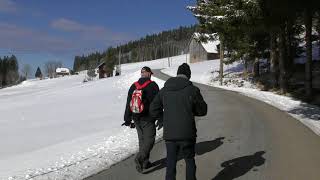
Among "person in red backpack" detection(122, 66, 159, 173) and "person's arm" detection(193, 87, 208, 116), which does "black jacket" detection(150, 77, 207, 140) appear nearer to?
"person's arm" detection(193, 87, 208, 116)

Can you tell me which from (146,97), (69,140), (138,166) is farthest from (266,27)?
(138,166)

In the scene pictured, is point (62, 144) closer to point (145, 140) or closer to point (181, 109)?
point (145, 140)

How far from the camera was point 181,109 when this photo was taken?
7.67 metres

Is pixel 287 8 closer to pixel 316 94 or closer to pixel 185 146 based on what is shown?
pixel 316 94

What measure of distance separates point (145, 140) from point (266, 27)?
20.1m

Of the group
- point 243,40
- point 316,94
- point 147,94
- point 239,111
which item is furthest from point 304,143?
point 243,40

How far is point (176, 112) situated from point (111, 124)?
12.0 m

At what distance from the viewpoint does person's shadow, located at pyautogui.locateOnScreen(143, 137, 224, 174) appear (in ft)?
32.7

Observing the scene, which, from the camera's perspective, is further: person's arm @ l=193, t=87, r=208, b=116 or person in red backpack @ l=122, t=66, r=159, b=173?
person in red backpack @ l=122, t=66, r=159, b=173

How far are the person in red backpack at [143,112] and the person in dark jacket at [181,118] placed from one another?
1759mm

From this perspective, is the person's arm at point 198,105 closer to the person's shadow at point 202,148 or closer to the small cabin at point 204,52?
the person's shadow at point 202,148

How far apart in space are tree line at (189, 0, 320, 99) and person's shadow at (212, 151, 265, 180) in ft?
35.6

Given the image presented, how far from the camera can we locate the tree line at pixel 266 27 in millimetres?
23562

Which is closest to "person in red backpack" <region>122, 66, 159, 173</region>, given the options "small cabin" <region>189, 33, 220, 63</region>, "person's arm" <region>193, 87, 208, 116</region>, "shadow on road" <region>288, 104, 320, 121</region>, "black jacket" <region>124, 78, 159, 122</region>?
"black jacket" <region>124, 78, 159, 122</region>
